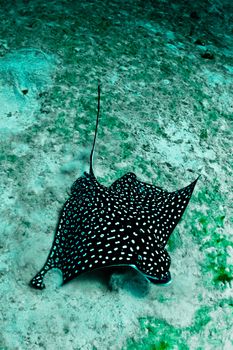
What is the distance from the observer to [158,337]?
2.73 m

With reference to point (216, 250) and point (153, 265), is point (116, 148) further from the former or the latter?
point (153, 265)

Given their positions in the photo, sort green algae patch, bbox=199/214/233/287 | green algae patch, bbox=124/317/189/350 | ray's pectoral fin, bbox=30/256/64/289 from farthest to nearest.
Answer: green algae patch, bbox=199/214/233/287, ray's pectoral fin, bbox=30/256/64/289, green algae patch, bbox=124/317/189/350

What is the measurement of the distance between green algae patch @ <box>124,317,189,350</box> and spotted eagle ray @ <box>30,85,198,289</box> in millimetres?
439

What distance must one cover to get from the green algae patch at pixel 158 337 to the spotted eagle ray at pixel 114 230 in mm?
439

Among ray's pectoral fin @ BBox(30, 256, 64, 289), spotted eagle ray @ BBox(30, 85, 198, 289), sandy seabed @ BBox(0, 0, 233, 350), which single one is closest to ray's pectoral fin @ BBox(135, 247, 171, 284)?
spotted eagle ray @ BBox(30, 85, 198, 289)

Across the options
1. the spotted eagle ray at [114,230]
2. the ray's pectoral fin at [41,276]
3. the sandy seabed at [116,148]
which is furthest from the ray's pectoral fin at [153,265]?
the ray's pectoral fin at [41,276]

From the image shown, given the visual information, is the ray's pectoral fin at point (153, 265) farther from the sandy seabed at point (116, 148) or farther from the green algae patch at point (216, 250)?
the green algae patch at point (216, 250)

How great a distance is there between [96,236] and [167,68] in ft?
12.0

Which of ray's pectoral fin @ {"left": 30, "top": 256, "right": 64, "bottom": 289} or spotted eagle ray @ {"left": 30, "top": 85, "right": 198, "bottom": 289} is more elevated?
spotted eagle ray @ {"left": 30, "top": 85, "right": 198, "bottom": 289}

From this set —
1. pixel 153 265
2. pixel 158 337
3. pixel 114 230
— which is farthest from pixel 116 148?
pixel 158 337

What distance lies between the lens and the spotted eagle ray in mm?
2572

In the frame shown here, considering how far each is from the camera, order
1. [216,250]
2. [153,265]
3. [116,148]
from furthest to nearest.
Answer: [116,148] < [216,250] < [153,265]

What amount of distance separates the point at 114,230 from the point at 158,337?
0.94 m

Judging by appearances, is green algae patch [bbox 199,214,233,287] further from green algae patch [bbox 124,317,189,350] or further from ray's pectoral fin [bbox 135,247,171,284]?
ray's pectoral fin [bbox 135,247,171,284]
